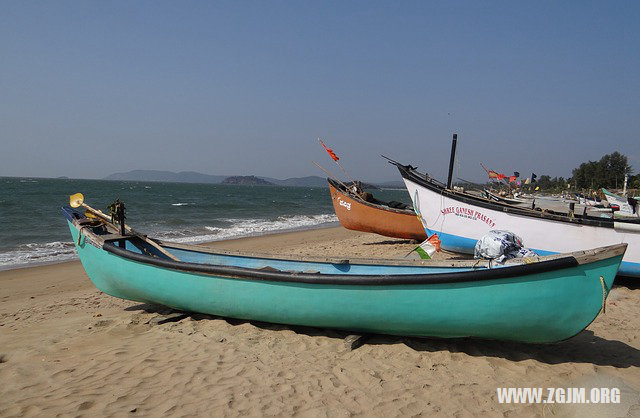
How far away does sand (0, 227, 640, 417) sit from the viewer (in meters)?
3.49

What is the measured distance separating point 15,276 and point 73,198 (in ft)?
13.4

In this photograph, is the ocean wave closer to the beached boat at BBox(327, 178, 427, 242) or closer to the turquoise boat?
the beached boat at BBox(327, 178, 427, 242)

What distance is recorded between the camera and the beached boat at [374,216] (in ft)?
42.2

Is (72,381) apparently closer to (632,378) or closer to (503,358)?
(503,358)

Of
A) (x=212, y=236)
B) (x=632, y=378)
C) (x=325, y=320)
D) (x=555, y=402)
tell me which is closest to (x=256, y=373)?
(x=325, y=320)

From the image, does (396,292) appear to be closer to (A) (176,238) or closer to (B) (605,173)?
(A) (176,238)

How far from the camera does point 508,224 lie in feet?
28.9

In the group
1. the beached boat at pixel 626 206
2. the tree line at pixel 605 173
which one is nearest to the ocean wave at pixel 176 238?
the beached boat at pixel 626 206

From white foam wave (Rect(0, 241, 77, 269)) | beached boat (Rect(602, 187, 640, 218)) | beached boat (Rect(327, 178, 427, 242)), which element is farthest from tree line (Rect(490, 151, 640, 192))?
white foam wave (Rect(0, 241, 77, 269))

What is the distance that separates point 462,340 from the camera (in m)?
4.83

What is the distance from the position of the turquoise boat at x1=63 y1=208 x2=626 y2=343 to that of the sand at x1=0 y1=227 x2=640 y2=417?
274mm

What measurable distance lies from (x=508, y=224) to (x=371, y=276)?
18.4ft

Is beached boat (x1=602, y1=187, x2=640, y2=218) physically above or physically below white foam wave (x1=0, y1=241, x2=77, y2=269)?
above

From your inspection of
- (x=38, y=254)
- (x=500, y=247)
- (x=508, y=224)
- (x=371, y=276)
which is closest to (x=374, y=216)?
(x=508, y=224)
